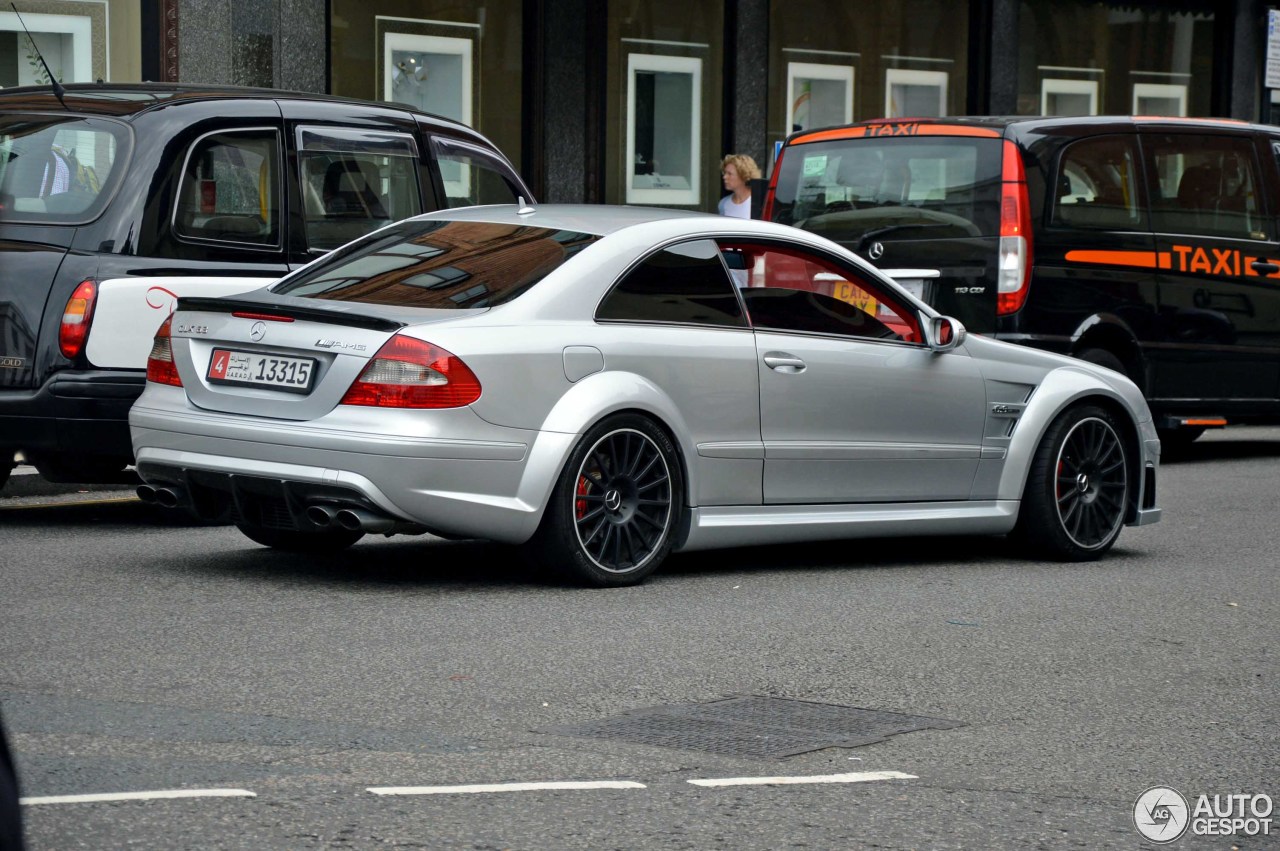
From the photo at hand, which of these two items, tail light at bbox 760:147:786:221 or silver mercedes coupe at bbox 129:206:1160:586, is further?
tail light at bbox 760:147:786:221

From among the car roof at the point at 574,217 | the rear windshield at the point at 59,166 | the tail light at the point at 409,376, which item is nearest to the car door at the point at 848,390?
the car roof at the point at 574,217

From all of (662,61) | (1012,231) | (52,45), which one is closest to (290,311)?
(1012,231)

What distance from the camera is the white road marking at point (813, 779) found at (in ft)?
15.5

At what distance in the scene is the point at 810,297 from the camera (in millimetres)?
8359

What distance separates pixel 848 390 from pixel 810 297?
1.37ft

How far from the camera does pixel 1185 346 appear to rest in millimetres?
13000

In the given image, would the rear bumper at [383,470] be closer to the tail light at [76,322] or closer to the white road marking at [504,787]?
the tail light at [76,322]

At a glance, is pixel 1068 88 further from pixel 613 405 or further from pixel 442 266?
pixel 613 405

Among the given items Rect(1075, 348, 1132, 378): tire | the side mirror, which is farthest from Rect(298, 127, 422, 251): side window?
Rect(1075, 348, 1132, 378): tire

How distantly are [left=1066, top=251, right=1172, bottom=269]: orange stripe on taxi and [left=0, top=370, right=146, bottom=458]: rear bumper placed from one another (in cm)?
604

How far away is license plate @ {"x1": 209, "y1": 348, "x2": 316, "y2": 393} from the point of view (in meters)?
7.16

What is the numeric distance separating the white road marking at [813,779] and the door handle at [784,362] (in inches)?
131

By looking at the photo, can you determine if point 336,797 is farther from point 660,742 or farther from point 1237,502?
point 1237,502

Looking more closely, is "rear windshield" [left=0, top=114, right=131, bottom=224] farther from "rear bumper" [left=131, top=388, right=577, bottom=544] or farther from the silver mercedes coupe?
"rear bumper" [left=131, top=388, right=577, bottom=544]
